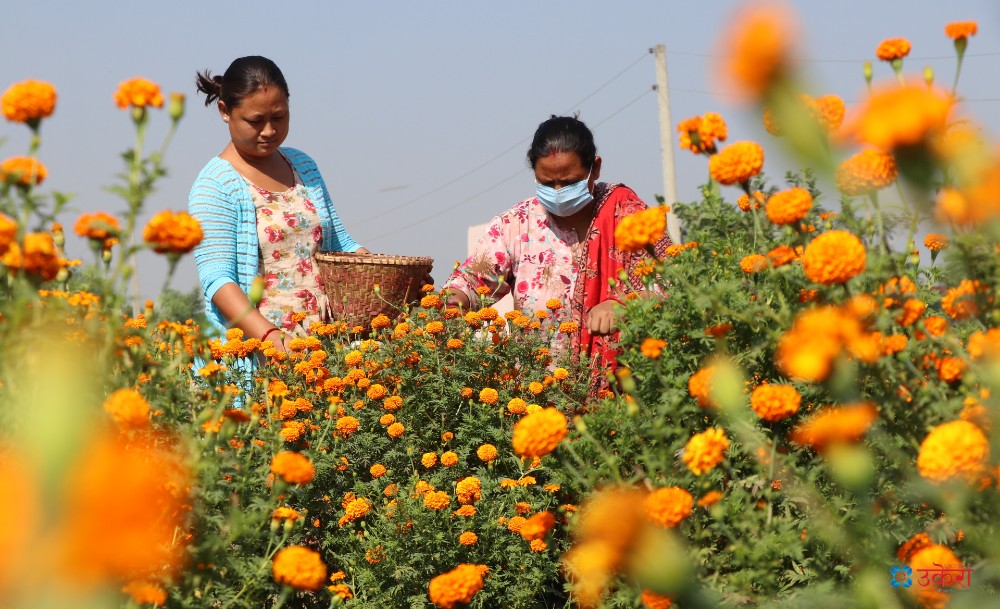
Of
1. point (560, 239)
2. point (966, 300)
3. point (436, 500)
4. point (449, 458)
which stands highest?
point (560, 239)

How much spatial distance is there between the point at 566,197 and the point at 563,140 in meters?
0.27

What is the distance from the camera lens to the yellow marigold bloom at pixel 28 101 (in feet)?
5.67

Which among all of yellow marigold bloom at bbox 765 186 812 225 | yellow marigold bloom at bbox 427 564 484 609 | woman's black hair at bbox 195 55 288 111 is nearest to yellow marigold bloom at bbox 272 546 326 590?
yellow marigold bloom at bbox 427 564 484 609

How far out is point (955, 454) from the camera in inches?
38.9

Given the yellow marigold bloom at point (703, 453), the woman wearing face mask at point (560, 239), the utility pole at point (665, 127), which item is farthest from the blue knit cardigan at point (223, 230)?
the utility pole at point (665, 127)

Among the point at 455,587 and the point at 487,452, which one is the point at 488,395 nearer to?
the point at 487,452

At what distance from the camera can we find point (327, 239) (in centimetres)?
451

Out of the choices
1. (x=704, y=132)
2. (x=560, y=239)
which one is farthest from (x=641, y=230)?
(x=560, y=239)

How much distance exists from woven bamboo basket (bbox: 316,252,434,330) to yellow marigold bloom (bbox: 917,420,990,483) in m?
3.03

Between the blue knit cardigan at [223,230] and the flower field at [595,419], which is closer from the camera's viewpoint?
the flower field at [595,419]

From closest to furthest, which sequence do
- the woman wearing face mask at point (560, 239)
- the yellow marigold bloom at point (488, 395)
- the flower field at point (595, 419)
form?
the flower field at point (595, 419)
the yellow marigold bloom at point (488, 395)
the woman wearing face mask at point (560, 239)

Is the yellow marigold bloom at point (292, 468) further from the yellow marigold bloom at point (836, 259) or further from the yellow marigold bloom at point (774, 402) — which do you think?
the yellow marigold bloom at point (836, 259)

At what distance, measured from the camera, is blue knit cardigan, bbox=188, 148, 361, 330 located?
160 inches

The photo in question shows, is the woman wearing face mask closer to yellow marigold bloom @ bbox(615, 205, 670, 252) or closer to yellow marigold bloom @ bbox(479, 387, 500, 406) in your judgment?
yellow marigold bloom @ bbox(479, 387, 500, 406)
